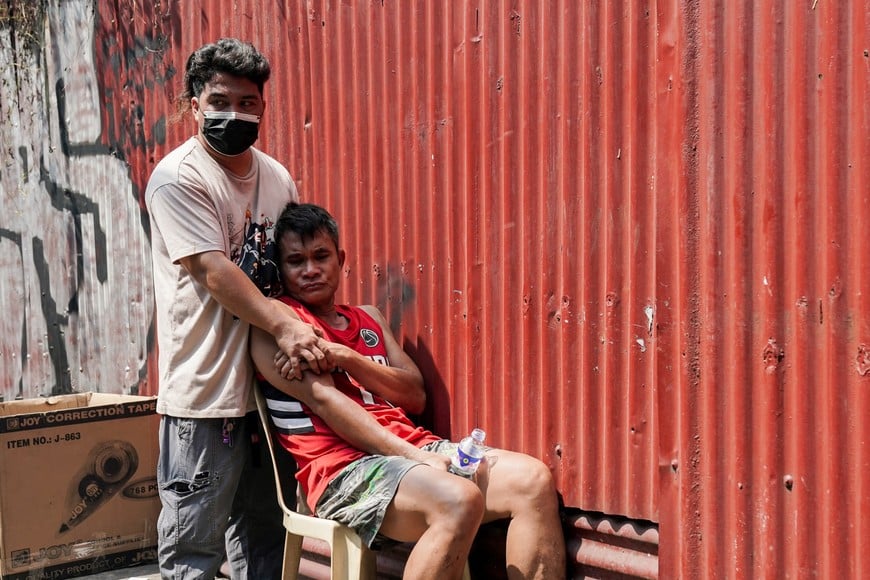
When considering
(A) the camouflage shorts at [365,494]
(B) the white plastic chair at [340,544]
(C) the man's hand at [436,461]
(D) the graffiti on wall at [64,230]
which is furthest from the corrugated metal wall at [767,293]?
(D) the graffiti on wall at [64,230]

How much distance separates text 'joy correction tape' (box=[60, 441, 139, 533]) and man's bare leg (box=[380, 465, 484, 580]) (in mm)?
1955

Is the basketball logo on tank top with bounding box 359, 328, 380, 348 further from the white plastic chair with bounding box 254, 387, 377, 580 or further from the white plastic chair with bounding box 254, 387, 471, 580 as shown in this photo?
the white plastic chair with bounding box 254, 387, 377, 580

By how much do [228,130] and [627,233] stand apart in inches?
52.1

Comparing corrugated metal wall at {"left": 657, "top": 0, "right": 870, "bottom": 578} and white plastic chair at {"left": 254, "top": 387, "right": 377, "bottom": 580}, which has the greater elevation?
corrugated metal wall at {"left": 657, "top": 0, "right": 870, "bottom": 578}

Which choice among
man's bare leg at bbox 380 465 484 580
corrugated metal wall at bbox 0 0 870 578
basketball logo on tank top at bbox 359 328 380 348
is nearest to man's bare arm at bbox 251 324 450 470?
man's bare leg at bbox 380 465 484 580

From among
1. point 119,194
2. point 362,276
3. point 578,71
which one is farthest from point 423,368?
point 119,194

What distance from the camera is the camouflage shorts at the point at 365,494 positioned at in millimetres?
2926

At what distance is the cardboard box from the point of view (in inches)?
162

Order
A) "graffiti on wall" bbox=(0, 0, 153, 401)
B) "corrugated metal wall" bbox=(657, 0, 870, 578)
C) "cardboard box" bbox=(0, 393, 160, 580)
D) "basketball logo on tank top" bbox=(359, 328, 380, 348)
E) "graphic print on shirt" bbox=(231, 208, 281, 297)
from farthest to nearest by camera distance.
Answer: "graffiti on wall" bbox=(0, 0, 153, 401) → "cardboard box" bbox=(0, 393, 160, 580) → "basketball logo on tank top" bbox=(359, 328, 380, 348) → "graphic print on shirt" bbox=(231, 208, 281, 297) → "corrugated metal wall" bbox=(657, 0, 870, 578)

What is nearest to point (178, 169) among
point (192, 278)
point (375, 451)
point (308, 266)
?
point (192, 278)

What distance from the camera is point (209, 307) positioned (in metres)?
3.20

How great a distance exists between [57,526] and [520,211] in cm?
252

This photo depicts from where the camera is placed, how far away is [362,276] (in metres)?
3.83

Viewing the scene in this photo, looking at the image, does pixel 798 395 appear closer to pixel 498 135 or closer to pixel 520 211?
pixel 520 211
